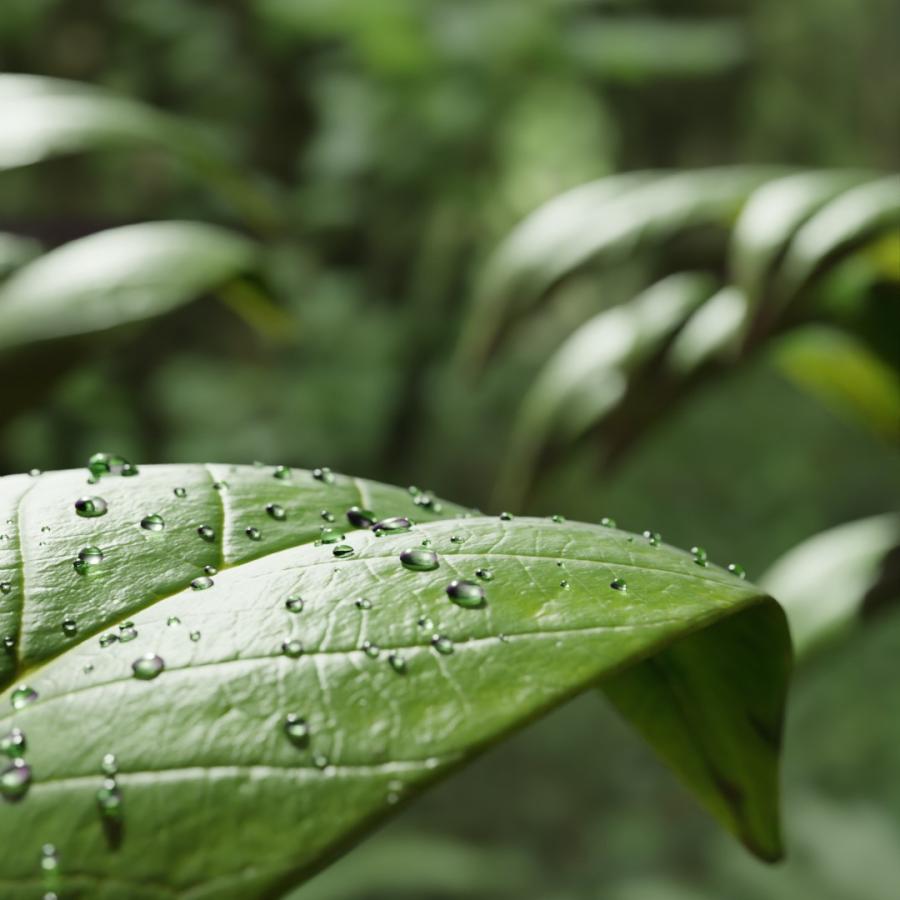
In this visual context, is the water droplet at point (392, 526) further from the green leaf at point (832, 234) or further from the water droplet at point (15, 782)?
the green leaf at point (832, 234)

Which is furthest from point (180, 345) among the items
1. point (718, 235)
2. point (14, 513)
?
point (14, 513)

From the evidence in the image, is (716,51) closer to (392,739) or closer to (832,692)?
(832,692)

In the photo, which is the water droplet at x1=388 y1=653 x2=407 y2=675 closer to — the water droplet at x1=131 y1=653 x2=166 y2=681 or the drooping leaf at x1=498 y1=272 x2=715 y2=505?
the water droplet at x1=131 y1=653 x2=166 y2=681

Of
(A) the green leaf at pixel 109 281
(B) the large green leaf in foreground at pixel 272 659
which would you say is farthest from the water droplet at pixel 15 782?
(A) the green leaf at pixel 109 281

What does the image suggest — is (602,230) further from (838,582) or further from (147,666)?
(147,666)

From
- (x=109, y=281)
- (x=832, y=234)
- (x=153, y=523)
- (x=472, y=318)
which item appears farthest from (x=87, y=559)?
(x=472, y=318)

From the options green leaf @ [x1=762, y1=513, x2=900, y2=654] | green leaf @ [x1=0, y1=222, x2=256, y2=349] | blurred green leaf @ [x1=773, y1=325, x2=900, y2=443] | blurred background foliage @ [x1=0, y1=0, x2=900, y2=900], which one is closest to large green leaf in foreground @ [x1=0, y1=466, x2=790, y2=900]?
green leaf @ [x1=0, y1=222, x2=256, y2=349]
